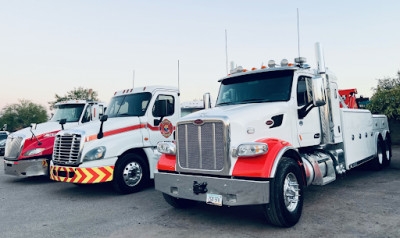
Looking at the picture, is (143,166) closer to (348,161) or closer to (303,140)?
(303,140)

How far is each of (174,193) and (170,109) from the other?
3.53 metres

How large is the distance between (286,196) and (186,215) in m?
1.74

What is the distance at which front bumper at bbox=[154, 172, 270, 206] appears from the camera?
4.05 metres

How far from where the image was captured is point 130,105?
25.5 ft

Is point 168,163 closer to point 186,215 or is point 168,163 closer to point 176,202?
point 176,202

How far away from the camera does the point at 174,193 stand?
477cm

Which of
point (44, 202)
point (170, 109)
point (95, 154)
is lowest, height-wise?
point (44, 202)

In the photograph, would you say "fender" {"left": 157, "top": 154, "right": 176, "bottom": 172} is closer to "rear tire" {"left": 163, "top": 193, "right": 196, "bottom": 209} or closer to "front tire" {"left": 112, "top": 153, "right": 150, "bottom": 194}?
"rear tire" {"left": 163, "top": 193, "right": 196, "bottom": 209}

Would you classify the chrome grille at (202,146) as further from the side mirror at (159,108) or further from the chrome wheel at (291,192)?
the side mirror at (159,108)

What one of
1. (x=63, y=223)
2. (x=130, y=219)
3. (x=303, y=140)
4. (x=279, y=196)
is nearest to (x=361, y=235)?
(x=279, y=196)

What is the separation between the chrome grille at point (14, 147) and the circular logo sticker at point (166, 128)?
13.7ft

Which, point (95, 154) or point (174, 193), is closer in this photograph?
point (174, 193)

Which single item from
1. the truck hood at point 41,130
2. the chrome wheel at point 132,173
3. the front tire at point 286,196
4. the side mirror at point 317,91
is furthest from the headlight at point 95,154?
the side mirror at point 317,91

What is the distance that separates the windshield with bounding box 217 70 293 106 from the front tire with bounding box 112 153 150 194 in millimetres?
2458
